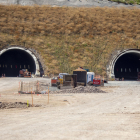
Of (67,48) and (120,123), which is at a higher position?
(67,48)

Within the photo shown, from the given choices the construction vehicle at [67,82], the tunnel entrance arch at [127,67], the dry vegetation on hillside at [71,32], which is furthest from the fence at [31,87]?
the tunnel entrance arch at [127,67]

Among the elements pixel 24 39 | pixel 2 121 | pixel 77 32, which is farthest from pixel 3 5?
pixel 2 121

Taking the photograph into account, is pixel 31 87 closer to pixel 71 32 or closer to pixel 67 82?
pixel 67 82

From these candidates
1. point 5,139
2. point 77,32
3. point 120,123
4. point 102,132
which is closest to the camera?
point 5,139

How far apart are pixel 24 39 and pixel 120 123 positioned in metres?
43.8

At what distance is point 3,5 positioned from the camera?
209ft

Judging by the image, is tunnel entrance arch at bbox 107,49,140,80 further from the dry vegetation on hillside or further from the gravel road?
the gravel road

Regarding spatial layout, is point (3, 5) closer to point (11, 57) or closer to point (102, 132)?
point (11, 57)

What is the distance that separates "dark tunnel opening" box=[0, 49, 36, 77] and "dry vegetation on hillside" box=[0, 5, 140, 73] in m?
2.55

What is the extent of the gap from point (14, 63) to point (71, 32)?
16.0 metres

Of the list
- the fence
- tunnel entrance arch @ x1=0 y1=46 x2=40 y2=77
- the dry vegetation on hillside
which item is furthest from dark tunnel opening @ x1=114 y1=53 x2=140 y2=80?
the fence

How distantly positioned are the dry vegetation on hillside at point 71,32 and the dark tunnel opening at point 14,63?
2545 millimetres

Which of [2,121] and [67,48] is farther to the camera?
[67,48]

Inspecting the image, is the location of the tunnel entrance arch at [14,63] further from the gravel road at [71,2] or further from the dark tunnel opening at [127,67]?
the gravel road at [71,2]
